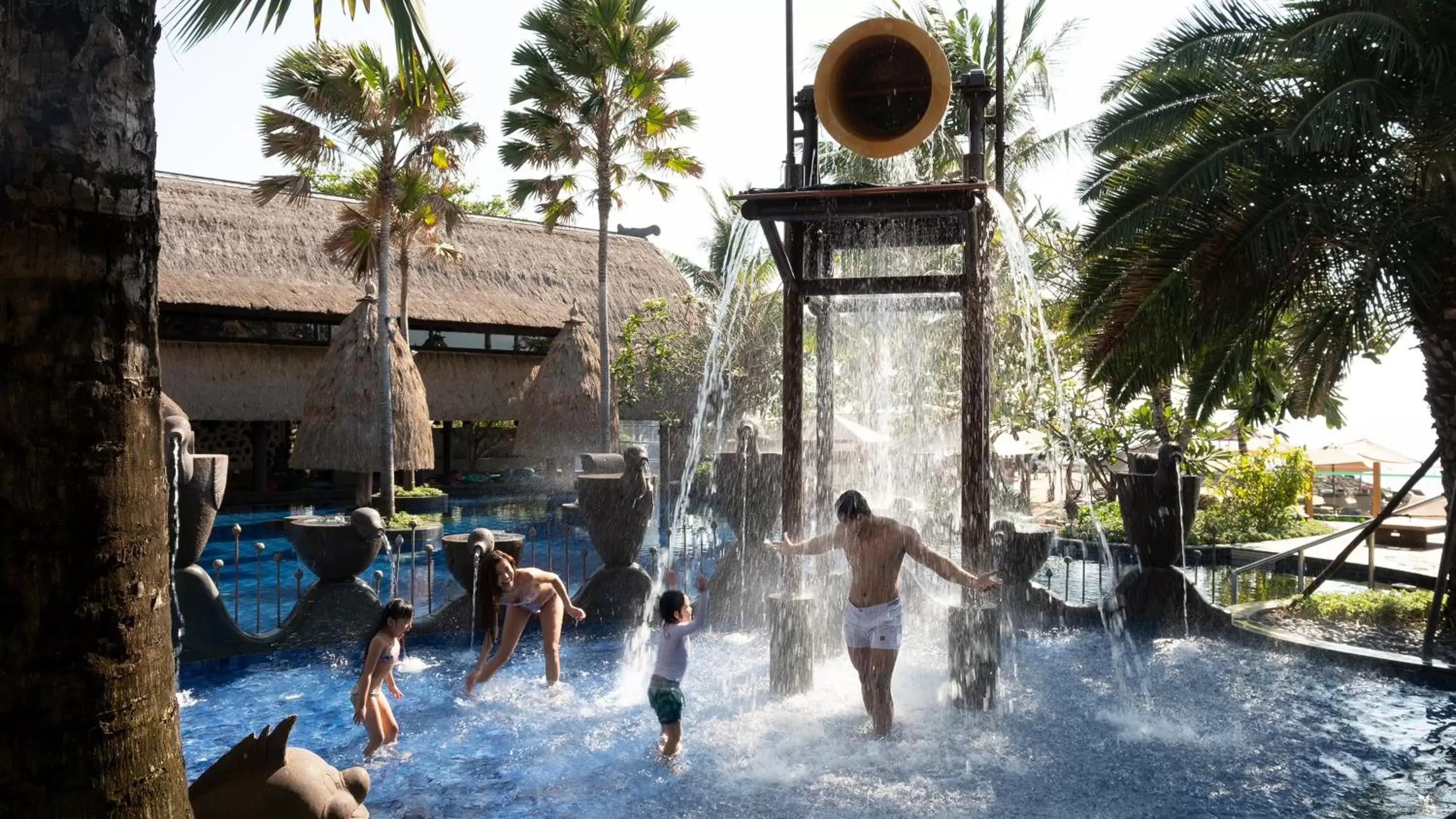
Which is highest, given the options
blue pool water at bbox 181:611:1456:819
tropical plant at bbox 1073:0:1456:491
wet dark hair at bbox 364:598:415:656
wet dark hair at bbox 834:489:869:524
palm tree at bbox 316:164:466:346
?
palm tree at bbox 316:164:466:346

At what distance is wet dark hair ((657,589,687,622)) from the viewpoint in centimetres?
555

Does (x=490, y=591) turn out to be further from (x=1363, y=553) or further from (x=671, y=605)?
(x=1363, y=553)

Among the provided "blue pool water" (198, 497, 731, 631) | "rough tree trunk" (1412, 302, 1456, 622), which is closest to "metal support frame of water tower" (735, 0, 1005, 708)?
"blue pool water" (198, 497, 731, 631)

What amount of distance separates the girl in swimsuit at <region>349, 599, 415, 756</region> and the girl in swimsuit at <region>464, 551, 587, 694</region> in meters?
1.14

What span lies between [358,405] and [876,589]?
46.4ft

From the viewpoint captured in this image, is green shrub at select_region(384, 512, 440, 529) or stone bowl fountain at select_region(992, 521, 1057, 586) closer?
stone bowl fountain at select_region(992, 521, 1057, 586)

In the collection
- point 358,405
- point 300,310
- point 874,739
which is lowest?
point 874,739

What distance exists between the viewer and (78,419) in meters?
1.99

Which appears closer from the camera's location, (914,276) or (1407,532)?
(914,276)

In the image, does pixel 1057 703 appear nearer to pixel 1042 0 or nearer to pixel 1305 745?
pixel 1305 745

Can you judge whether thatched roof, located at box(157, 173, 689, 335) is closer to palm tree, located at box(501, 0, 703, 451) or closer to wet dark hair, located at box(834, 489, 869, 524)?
palm tree, located at box(501, 0, 703, 451)

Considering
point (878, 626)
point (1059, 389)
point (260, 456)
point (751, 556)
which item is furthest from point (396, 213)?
point (878, 626)

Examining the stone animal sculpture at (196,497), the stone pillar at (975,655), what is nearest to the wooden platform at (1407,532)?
the stone pillar at (975,655)

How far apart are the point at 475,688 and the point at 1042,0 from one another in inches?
710
